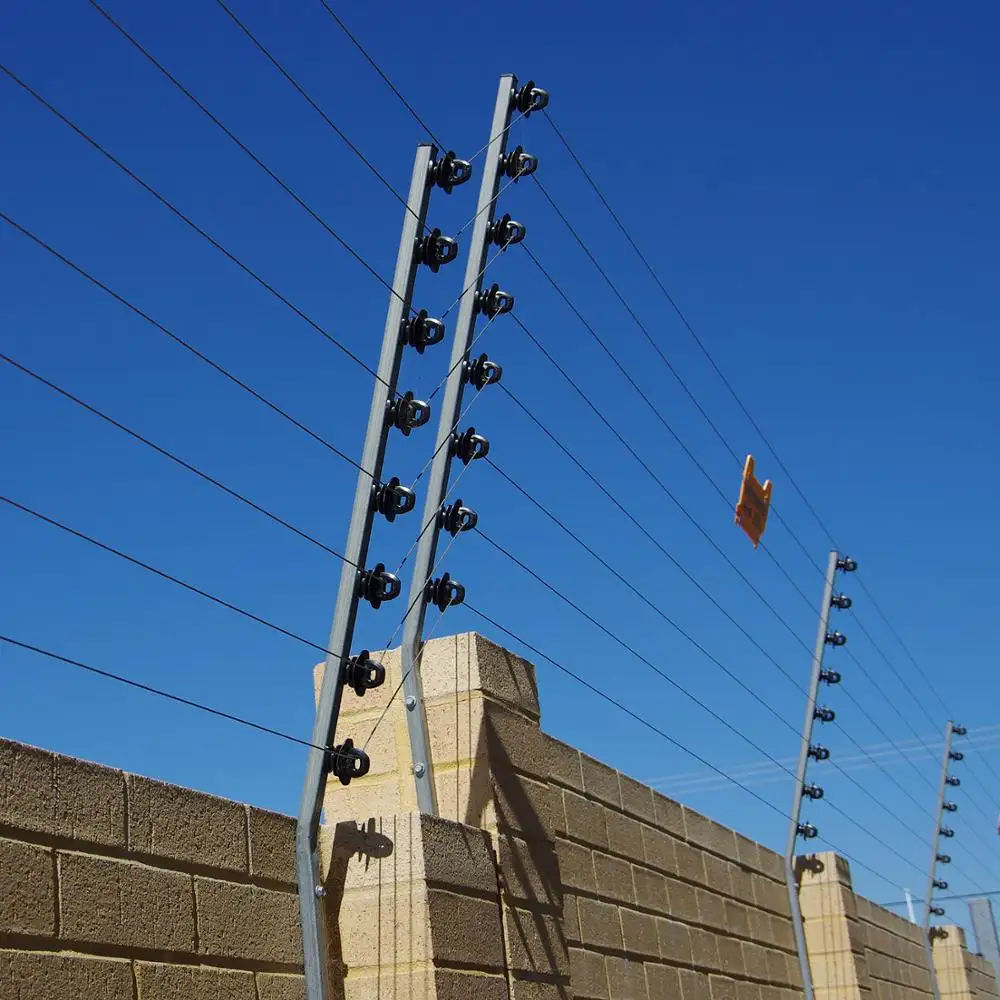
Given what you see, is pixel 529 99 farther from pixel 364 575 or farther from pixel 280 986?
pixel 280 986

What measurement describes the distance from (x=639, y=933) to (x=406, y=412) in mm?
4255

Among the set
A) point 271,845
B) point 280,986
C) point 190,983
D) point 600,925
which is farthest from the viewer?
point 600,925

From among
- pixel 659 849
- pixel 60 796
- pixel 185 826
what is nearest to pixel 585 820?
pixel 659 849

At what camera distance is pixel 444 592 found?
22.9ft

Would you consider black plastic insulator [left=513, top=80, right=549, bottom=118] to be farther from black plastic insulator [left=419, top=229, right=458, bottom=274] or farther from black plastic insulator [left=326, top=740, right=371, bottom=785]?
black plastic insulator [left=326, top=740, right=371, bottom=785]

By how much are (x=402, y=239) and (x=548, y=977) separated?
3.48 metres

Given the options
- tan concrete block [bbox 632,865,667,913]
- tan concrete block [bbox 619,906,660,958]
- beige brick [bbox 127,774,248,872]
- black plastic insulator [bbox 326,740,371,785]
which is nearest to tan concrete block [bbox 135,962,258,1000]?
beige brick [bbox 127,774,248,872]

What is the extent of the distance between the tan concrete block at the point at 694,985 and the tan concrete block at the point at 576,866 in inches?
64.8

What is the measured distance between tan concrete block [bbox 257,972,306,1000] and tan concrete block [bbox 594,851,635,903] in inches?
130

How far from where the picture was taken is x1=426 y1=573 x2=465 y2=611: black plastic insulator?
6.98 meters

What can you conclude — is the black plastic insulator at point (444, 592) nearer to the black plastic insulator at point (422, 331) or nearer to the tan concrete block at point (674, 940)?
the black plastic insulator at point (422, 331)

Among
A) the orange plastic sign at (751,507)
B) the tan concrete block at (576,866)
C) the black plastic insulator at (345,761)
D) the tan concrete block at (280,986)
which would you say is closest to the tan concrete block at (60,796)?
the tan concrete block at (280,986)

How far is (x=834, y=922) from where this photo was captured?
45.7 ft

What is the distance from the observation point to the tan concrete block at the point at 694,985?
32.2ft
